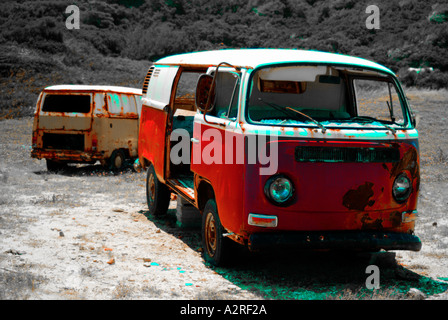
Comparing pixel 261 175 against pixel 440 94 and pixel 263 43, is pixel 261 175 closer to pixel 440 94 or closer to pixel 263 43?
pixel 440 94

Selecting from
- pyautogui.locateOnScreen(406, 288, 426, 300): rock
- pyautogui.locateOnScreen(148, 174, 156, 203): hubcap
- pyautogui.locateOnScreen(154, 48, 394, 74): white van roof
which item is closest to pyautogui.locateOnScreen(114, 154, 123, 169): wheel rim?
pyautogui.locateOnScreen(148, 174, 156, 203): hubcap

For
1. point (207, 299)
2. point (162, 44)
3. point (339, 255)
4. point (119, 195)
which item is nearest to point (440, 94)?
point (119, 195)

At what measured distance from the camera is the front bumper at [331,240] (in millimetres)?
4953

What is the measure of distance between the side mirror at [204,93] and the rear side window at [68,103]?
7604 mm

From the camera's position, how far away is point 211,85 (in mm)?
5820

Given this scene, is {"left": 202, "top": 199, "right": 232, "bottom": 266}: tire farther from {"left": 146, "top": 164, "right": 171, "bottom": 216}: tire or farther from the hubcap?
the hubcap

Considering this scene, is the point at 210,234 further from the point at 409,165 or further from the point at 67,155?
the point at 67,155

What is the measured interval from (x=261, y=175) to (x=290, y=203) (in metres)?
0.37

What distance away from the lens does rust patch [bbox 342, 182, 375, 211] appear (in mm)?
5094

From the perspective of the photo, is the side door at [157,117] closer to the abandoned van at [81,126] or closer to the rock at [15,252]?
the rock at [15,252]

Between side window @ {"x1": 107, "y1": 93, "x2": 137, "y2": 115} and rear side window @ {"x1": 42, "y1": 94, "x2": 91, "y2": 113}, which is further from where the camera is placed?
rear side window @ {"x1": 42, "y1": 94, "x2": 91, "y2": 113}

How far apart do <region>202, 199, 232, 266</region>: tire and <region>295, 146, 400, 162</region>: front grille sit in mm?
1213

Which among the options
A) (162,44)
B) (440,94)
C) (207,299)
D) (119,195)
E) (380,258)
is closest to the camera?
(207,299)

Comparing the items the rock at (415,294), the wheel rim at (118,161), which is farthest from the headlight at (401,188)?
the wheel rim at (118,161)
